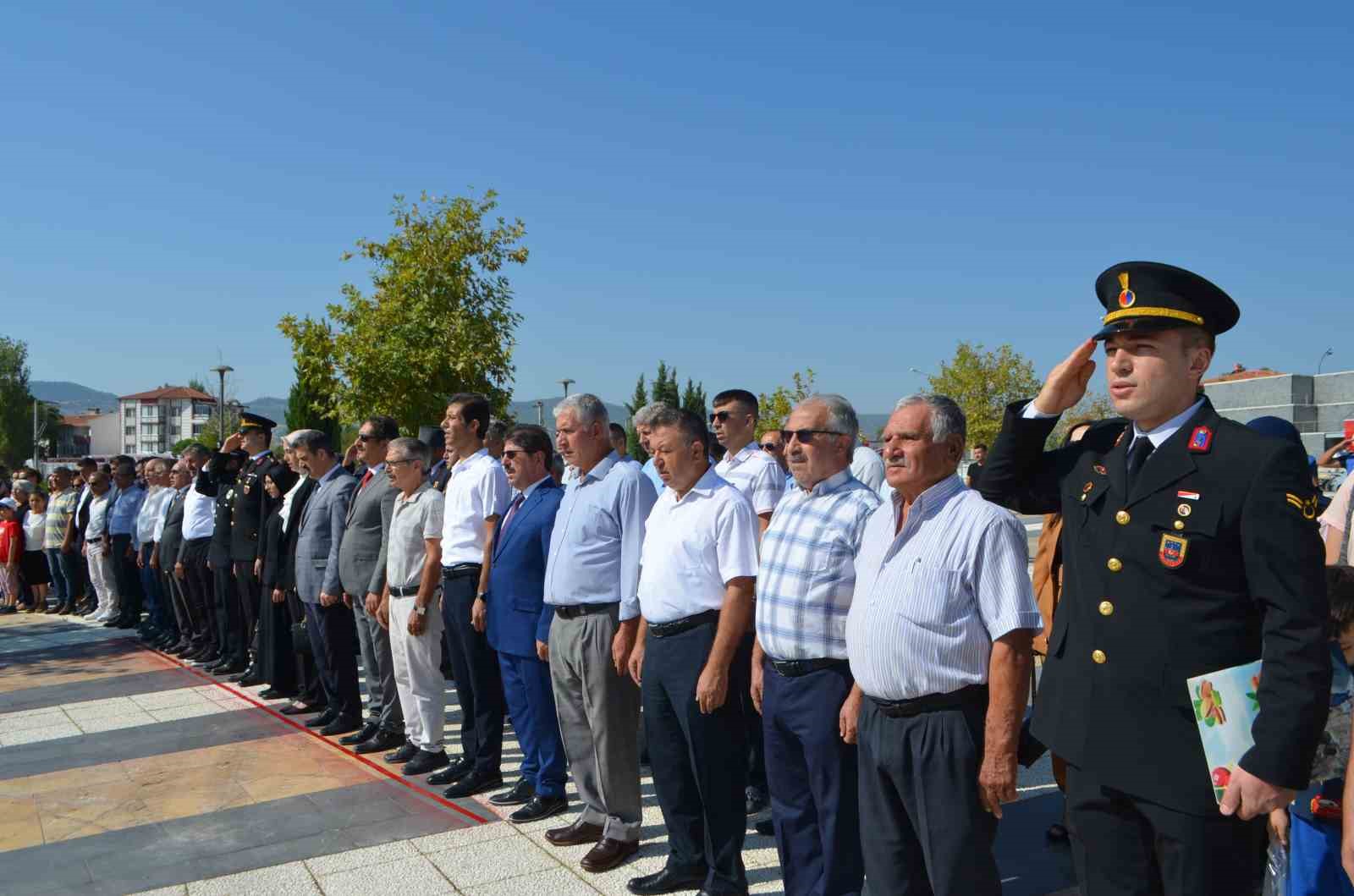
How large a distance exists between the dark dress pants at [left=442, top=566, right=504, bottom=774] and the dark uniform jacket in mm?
3783

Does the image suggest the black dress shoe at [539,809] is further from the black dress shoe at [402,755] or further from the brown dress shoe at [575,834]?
the black dress shoe at [402,755]

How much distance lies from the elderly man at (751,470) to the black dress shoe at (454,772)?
5.20 ft

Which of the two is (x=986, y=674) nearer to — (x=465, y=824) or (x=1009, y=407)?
(x=1009, y=407)

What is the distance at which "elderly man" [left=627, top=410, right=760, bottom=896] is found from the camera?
4.25 meters

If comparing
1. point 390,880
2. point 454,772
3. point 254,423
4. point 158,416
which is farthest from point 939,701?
point 158,416

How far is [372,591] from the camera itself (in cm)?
658

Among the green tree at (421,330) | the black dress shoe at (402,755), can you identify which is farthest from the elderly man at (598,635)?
the green tree at (421,330)

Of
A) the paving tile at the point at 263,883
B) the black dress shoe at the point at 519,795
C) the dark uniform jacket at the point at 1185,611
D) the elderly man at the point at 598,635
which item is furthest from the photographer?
the black dress shoe at the point at 519,795

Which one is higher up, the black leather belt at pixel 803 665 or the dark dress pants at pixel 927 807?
the black leather belt at pixel 803 665

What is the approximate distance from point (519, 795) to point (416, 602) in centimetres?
127

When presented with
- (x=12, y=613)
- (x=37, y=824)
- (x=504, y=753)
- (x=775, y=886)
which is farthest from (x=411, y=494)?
(x=12, y=613)

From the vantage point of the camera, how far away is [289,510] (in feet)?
25.8

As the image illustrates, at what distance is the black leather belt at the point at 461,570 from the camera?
592 centimetres

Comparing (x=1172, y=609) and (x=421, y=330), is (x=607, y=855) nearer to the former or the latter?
(x=1172, y=609)
